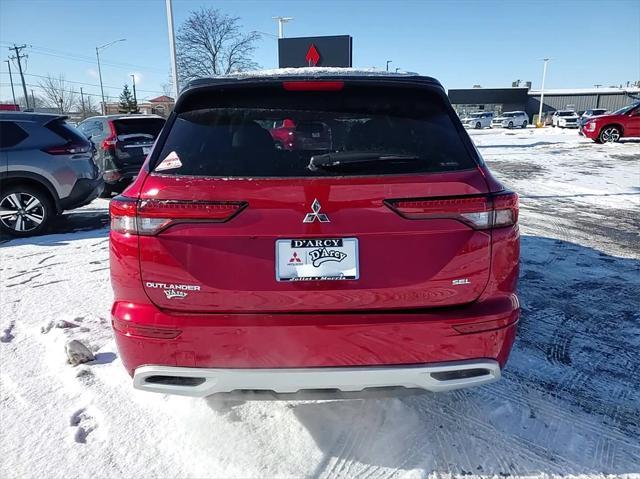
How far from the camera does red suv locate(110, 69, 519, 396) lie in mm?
1835

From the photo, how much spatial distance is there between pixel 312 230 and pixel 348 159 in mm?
355

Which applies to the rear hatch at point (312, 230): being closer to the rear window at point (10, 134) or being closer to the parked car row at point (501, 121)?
the rear window at point (10, 134)

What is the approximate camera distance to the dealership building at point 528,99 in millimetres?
67625

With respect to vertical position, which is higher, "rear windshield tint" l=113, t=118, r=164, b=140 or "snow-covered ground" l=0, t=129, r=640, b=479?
"rear windshield tint" l=113, t=118, r=164, b=140

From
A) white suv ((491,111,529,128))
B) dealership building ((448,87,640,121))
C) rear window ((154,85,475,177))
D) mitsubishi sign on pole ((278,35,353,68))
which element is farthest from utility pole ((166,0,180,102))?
dealership building ((448,87,640,121))

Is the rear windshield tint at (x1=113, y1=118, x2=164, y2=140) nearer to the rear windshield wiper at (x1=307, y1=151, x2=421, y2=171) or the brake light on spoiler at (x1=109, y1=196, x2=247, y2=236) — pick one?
the brake light on spoiler at (x1=109, y1=196, x2=247, y2=236)

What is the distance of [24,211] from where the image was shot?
21.7 ft

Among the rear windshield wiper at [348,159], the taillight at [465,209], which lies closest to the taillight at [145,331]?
the rear windshield wiper at [348,159]

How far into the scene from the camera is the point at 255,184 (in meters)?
1.84

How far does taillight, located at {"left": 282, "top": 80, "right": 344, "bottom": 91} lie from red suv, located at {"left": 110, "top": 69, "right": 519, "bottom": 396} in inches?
12.0

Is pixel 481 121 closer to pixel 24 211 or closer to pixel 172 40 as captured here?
pixel 172 40

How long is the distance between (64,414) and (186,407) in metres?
0.66

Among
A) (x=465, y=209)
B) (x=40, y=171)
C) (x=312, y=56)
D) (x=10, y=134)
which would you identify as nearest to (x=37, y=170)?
(x=40, y=171)

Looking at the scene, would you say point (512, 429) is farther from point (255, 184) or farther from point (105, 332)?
point (105, 332)
